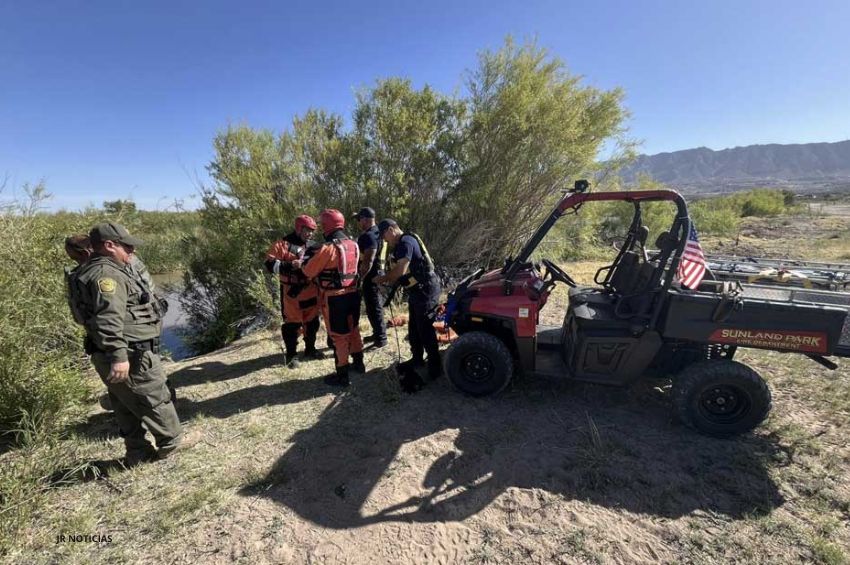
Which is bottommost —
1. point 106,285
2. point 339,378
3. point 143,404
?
point 339,378

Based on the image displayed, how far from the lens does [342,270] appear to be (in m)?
3.70

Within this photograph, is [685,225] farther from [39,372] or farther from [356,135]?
[356,135]

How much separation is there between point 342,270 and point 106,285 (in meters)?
1.77

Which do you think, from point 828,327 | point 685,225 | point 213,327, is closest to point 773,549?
point 828,327

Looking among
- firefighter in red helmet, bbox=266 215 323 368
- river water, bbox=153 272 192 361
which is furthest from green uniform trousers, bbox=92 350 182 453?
river water, bbox=153 272 192 361

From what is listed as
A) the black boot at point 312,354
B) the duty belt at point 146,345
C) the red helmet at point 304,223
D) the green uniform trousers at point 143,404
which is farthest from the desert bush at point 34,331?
the red helmet at point 304,223

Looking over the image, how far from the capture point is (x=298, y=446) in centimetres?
300

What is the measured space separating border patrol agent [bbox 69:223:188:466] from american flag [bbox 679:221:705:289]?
3947 mm

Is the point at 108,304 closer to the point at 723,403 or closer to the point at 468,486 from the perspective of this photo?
the point at 468,486

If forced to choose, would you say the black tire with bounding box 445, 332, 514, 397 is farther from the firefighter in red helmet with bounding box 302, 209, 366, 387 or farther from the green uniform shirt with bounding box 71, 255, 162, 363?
the green uniform shirt with bounding box 71, 255, 162, 363

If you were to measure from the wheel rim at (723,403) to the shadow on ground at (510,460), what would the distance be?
0.19 metres

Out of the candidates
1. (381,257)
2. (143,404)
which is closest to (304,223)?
(381,257)

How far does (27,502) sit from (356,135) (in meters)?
6.73

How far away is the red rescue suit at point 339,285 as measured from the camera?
3670mm
